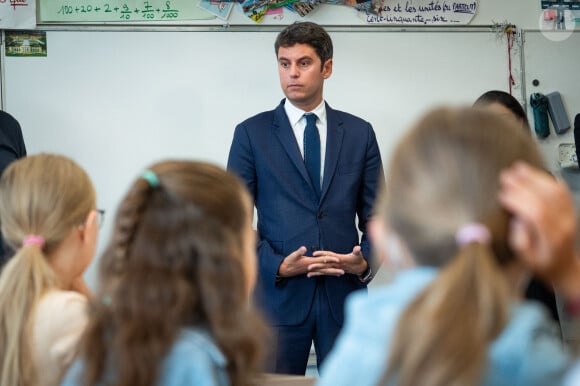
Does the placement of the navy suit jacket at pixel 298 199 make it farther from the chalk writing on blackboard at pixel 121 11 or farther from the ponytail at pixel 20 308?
the ponytail at pixel 20 308

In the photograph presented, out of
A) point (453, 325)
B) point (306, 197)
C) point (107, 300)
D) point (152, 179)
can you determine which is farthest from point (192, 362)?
point (306, 197)

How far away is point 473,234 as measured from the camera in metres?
0.97

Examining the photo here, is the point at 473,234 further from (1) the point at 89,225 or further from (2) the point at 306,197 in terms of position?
(2) the point at 306,197

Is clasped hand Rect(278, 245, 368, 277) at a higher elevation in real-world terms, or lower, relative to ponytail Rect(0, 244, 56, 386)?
lower

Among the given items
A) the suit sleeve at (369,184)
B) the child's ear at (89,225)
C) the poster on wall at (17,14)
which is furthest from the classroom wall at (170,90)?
the child's ear at (89,225)

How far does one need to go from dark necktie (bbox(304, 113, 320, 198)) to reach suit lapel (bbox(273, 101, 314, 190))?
1.5 inches

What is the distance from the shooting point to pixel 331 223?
2.76 meters

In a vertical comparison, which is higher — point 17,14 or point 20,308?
point 17,14

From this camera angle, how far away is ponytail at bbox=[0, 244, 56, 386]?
1411 mm

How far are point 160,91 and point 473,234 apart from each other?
2835 millimetres

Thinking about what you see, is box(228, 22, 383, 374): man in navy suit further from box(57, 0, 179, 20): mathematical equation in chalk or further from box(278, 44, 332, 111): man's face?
box(57, 0, 179, 20): mathematical equation in chalk

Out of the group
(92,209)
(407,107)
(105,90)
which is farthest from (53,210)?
(407,107)

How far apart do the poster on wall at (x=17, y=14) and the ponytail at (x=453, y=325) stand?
9.92ft

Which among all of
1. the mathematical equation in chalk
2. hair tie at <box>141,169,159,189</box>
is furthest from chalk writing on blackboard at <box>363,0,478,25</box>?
hair tie at <box>141,169,159,189</box>
